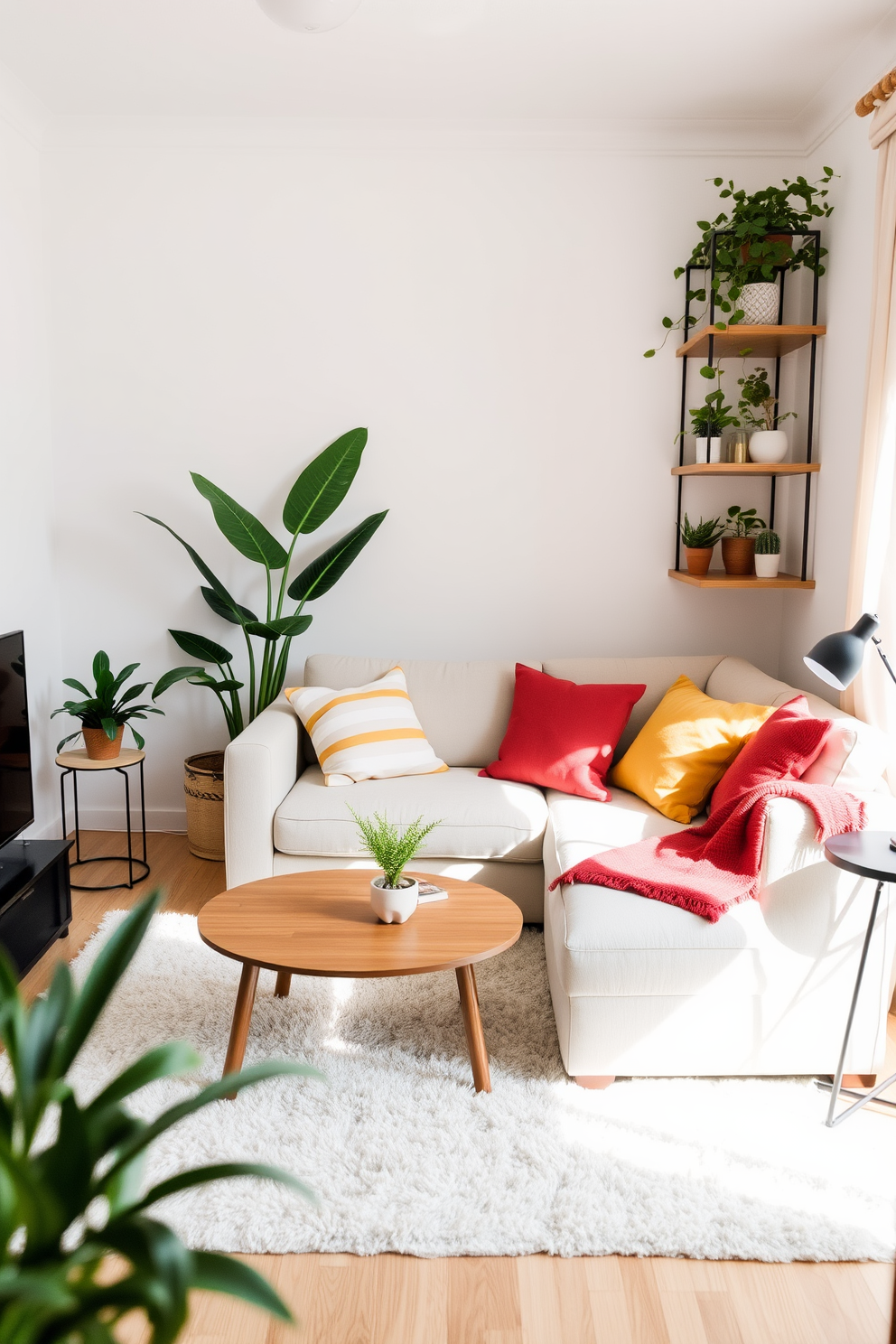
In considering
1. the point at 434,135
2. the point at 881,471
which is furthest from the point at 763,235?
the point at 434,135

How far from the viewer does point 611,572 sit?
405cm

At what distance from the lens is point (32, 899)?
2924 mm

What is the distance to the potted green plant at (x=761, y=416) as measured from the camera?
3.63 meters

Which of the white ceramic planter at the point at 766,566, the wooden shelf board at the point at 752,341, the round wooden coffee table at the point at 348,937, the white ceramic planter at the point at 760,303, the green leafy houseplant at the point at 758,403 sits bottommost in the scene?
the round wooden coffee table at the point at 348,937

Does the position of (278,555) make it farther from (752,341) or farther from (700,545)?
(752,341)

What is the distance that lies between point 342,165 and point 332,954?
3095 mm

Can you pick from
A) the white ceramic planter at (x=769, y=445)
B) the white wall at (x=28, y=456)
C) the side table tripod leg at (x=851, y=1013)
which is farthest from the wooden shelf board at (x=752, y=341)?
the white wall at (x=28, y=456)

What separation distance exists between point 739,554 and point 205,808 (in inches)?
89.6

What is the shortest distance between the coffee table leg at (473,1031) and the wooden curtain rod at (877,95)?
267cm

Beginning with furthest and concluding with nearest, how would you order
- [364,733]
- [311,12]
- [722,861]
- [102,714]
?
1. [102,714]
2. [364,733]
3. [722,861]
4. [311,12]

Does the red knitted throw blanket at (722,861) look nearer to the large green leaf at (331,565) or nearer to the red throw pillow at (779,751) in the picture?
the red throw pillow at (779,751)

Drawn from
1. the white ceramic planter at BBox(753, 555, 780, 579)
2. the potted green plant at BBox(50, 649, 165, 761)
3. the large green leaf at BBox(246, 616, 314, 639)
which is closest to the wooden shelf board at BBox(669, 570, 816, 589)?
the white ceramic planter at BBox(753, 555, 780, 579)

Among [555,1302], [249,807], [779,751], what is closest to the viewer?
[555,1302]

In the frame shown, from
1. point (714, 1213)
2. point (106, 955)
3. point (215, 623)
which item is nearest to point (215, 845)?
point (215, 623)
